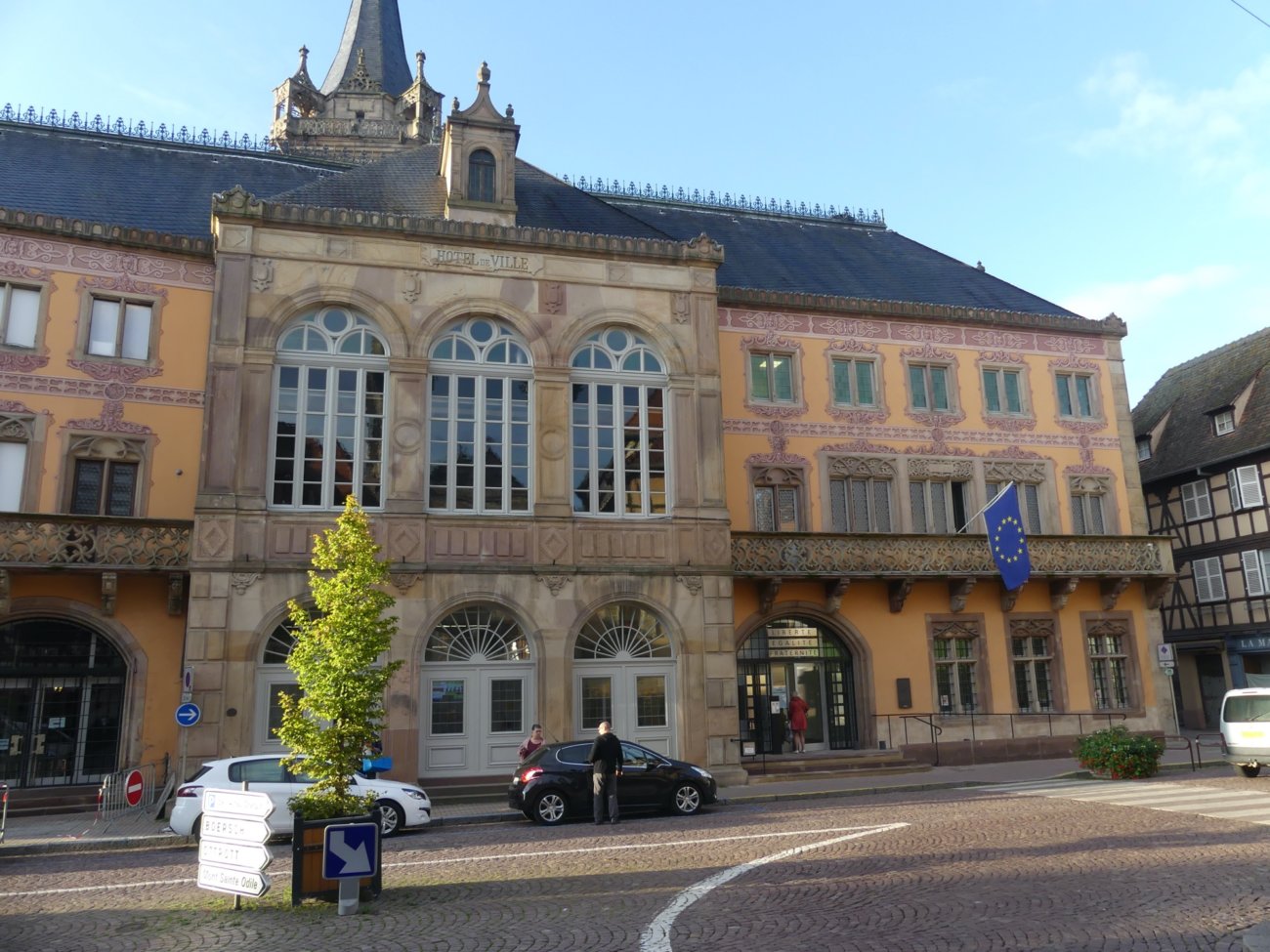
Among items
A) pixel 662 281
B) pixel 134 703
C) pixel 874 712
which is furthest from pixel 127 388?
pixel 874 712

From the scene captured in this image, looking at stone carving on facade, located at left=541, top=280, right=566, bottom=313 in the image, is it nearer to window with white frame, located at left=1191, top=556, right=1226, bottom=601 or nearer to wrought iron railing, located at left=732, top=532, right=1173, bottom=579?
wrought iron railing, located at left=732, top=532, right=1173, bottom=579

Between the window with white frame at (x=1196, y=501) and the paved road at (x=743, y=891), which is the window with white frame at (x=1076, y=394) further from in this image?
the paved road at (x=743, y=891)

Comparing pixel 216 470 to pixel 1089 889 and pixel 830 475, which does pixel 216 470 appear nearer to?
pixel 830 475

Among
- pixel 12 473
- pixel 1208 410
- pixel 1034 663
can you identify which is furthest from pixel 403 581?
pixel 1208 410

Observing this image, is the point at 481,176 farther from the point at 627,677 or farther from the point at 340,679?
the point at 340,679

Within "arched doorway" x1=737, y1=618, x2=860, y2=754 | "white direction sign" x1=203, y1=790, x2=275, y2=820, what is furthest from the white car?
"arched doorway" x1=737, y1=618, x2=860, y2=754

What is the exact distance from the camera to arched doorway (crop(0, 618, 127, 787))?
20.0 m

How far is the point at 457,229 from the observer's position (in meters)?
23.0

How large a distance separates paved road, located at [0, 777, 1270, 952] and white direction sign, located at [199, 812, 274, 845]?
736mm

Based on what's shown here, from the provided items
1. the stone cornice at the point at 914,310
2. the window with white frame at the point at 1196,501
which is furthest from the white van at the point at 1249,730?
the window with white frame at the point at 1196,501

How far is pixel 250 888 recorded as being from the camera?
992cm

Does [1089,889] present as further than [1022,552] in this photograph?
No

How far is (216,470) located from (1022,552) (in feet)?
58.2

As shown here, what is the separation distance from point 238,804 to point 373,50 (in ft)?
167
